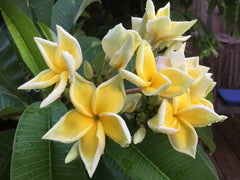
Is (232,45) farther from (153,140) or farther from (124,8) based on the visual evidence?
(153,140)

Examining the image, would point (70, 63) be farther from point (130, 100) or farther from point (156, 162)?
point (156, 162)

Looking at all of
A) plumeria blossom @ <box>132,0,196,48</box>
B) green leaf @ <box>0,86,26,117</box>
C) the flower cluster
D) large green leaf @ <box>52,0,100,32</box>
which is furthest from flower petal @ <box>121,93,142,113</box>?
large green leaf @ <box>52,0,100,32</box>

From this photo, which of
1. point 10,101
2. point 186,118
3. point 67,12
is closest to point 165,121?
point 186,118

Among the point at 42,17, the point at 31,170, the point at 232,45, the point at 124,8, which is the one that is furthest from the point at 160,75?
the point at 232,45

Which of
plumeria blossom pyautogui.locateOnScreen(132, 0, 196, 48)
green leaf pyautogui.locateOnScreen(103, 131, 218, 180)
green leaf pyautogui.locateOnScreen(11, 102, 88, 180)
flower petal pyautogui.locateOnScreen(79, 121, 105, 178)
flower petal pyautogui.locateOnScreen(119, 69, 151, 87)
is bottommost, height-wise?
green leaf pyautogui.locateOnScreen(103, 131, 218, 180)

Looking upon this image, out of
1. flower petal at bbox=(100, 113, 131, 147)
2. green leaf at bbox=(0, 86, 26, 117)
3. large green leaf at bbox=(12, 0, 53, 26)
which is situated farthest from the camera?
large green leaf at bbox=(12, 0, 53, 26)

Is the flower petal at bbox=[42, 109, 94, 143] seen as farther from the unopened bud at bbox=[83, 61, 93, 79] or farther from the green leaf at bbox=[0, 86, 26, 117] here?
the green leaf at bbox=[0, 86, 26, 117]

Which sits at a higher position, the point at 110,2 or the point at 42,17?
the point at 42,17
